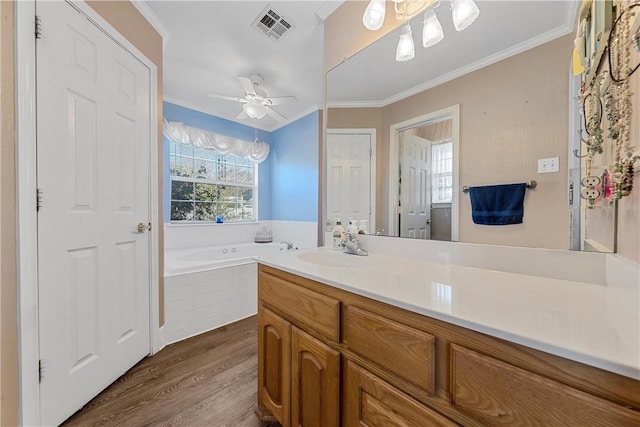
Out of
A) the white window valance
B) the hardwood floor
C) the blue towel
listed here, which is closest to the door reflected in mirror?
the blue towel

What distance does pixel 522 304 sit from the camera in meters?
0.60

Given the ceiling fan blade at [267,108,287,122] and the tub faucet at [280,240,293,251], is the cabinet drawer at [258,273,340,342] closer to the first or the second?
the ceiling fan blade at [267,108,287,122]

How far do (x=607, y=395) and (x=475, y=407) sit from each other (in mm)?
216

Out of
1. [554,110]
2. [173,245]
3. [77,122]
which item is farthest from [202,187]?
[554,110]

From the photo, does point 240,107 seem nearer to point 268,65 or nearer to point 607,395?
point 268,65

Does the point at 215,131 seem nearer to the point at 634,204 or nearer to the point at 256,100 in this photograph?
the point at 256,100

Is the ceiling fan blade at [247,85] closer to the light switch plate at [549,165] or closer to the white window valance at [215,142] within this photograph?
the white window valance at [215,142]

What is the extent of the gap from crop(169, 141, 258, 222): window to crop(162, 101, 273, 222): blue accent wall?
0.29ft

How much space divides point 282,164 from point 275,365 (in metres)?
3.23

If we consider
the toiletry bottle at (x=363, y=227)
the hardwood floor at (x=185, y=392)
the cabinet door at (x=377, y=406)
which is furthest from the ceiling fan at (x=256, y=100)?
the cabinet door at (x=377, y=406)

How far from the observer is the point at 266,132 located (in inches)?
161

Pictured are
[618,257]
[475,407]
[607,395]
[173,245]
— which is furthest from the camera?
→ [173,245]

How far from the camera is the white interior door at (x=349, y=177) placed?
1545 millimetres

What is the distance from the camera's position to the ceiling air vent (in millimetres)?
1742
